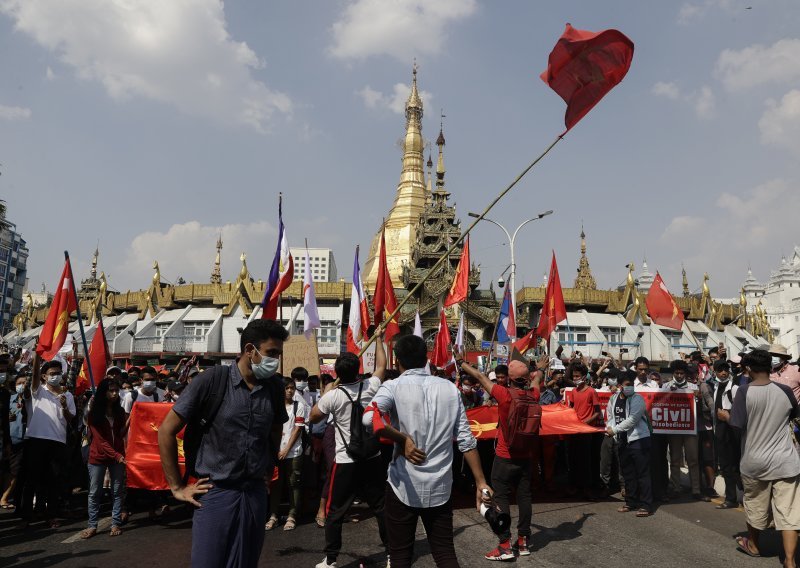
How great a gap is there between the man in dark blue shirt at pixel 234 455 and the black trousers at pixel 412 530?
85cm

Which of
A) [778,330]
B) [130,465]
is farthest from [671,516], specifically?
[778,330]

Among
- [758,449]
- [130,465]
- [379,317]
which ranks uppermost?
[379,317]

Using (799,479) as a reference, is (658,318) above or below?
above

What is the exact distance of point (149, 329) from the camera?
43.9 m

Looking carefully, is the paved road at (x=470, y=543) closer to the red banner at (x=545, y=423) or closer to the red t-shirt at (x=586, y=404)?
the red banner at (x=545, y=423)

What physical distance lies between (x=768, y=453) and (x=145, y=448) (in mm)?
7171

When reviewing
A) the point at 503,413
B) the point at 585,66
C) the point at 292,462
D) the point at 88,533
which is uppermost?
the point at 585,66

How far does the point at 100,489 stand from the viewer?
258 inches

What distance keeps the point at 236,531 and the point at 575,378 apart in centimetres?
682

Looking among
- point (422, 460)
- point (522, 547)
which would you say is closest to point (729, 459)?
point (522, 547)

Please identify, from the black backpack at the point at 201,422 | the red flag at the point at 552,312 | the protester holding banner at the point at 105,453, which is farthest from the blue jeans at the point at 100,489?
the red flag at the point at 552,312

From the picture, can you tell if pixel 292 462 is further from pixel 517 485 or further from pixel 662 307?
pixel 662 307

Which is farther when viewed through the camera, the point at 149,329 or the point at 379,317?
the point at 149,329

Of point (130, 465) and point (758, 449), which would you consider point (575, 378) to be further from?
point (130, 465)
